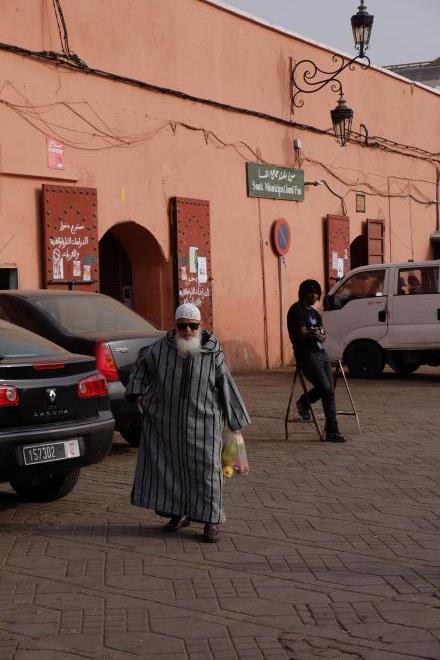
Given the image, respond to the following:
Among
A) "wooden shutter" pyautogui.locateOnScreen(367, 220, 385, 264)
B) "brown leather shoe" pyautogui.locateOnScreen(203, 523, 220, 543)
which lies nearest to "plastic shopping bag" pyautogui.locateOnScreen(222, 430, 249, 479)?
"brown leather shoe" pyautogui.locateOnScreen(203, 523, 220, 543)

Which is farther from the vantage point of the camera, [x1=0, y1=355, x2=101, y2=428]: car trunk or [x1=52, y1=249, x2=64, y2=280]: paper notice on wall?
[x1=52, y1=249, x2=64, y2=280]: paper notice on wall

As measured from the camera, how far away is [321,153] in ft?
74.1

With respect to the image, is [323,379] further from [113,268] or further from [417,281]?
[113,268]

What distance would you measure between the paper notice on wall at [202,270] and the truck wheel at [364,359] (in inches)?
102

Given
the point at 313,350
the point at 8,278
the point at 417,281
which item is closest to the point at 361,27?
the point at 417,281

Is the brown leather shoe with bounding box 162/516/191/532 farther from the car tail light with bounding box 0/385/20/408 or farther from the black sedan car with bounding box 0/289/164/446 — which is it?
the black sedan car with bounding box 0/289/164/446

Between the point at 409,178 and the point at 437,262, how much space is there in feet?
30.5

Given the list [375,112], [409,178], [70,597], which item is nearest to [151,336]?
[70,597]

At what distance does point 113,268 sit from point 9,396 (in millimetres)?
11752

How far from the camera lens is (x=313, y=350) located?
11.8m

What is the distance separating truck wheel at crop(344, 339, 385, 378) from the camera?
60.3ft

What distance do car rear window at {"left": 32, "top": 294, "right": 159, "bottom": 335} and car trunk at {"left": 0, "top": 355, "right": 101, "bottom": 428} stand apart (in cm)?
280

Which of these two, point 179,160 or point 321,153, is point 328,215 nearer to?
point 321,153

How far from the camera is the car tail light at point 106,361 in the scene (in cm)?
1034
